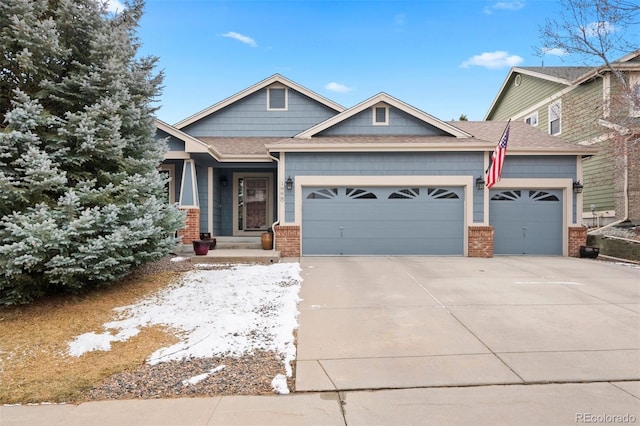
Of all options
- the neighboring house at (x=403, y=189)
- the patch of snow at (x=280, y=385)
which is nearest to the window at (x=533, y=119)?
the neighboring house at (x=403, y=189)

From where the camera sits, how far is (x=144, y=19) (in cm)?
708

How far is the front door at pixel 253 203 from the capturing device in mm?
12828

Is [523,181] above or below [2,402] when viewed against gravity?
above

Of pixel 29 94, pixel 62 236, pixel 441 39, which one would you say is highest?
pixel 441 39

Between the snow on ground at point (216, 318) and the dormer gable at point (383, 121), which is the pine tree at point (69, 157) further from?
the dormer gable at point (383, 121)

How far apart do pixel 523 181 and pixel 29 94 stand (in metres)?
12.1

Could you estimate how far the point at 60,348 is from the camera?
4.15 meters

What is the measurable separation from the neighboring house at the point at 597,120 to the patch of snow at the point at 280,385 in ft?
42.0

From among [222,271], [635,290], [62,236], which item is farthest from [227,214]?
[635,290]

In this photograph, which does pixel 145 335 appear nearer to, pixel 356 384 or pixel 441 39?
pixel 356 384

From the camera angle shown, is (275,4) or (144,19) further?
(275,4)

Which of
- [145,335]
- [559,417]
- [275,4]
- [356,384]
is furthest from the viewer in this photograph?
[275,4]

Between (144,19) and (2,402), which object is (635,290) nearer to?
(2,402)

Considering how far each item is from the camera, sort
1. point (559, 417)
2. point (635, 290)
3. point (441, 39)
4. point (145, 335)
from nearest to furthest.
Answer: point (559, 417) < point (145, 335) < point (635, 290) < point (441, 39)
